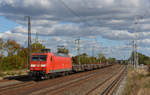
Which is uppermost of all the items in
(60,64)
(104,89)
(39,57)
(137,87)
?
(39,57)

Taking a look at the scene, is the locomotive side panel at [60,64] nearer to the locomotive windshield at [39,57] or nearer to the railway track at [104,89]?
the locomotive windshield at [39,57]

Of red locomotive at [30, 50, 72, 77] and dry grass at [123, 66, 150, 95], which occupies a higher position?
red locomotive at [30, 50, 72, 77]

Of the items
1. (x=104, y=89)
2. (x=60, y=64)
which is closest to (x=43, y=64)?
(x=60, y=64)

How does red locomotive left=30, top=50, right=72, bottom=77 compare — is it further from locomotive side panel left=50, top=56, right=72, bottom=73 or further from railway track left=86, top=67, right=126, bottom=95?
railway track left=86, top=67, right=126, bottom=95

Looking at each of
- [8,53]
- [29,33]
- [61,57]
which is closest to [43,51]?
[61,57]

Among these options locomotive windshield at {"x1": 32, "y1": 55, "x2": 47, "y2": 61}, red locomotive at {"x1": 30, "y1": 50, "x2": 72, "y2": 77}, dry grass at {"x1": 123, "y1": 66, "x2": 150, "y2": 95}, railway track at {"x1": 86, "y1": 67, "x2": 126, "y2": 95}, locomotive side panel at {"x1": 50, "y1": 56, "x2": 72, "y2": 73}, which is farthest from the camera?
locomotive side panel at {"x1": 50, "y1": 56, "x2": 72, "y2": 73}

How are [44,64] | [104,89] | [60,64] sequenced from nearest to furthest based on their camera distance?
[104,89] → [44,64] → [60,64]

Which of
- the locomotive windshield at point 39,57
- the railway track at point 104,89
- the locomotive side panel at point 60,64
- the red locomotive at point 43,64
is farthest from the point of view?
the locomotive side panel at point 60,64

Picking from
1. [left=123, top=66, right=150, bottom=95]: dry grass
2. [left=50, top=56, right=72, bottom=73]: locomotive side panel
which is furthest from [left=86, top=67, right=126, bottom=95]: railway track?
[left=50, top=56, right=72, bottom=73]: locomotive side panel

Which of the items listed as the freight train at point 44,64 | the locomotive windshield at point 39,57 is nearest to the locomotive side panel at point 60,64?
the freight train at point 44,64

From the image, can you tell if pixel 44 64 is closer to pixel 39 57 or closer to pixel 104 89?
pixel 39 57

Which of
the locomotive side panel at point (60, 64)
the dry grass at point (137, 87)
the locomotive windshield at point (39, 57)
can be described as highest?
the locomotive windshield at point (39, 57)

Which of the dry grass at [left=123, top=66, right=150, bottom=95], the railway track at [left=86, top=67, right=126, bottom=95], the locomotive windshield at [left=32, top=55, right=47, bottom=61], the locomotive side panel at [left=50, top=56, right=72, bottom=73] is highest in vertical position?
the locomotive windshield at [left=32, top=55, right=47, bottom=61]

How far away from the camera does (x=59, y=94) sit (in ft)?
54.6
